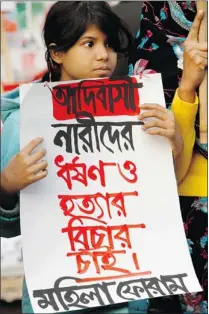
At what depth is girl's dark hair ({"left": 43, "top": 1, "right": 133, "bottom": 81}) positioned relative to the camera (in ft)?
7.44

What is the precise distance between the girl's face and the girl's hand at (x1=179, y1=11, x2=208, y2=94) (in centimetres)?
20

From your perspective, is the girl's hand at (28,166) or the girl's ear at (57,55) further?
the girl's ear at (57,55)

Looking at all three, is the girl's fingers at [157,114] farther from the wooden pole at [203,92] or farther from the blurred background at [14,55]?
the blurred background at [14,55]

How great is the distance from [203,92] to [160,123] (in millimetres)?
150

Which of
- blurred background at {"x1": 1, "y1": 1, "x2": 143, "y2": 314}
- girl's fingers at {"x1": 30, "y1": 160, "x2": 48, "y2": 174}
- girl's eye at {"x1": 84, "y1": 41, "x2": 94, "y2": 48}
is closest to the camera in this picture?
girl's fingers at {"x1": 30, "y1": 160, "x2": 48, "y2": 174}

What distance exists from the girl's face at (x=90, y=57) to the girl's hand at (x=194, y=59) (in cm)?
20

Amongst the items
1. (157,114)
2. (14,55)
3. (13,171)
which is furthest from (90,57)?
(14,55)

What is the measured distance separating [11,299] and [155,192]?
1935 millimetres

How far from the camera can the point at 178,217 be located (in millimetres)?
2211

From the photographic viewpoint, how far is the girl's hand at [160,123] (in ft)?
7.09

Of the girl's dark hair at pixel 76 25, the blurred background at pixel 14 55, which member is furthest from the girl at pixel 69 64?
the blurred background at pixel 14 55

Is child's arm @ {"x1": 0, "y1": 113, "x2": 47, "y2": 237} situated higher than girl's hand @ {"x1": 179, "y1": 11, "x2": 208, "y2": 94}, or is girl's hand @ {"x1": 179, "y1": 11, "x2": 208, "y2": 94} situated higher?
girl's hand @ {"x1": 179, "y1": 11, "x2": 208, "y2": 94}

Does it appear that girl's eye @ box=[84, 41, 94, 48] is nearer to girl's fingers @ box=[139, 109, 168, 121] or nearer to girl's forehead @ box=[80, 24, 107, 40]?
girl's forehead @ box=[80, 24, 107, 40]

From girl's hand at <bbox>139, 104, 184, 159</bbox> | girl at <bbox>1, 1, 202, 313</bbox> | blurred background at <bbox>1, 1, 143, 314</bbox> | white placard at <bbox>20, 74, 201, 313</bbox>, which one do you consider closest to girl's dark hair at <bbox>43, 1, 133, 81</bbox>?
girl at <bbox>1, 1, 202, 313</bbox>
